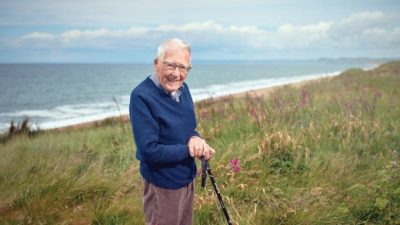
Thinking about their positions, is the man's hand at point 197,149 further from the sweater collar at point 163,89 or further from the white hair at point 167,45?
the white hair at point 167,45

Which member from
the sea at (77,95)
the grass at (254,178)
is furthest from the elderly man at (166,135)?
the sea at (77,95)

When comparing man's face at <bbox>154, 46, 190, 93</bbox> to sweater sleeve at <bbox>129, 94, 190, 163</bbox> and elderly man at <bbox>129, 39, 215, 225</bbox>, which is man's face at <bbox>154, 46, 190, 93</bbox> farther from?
sweater sleeve at <bbox>129, 94, 190, 163</bbox>

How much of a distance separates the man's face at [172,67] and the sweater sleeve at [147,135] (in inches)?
8.1

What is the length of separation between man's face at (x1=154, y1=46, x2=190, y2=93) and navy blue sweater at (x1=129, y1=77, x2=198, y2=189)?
0.07 m

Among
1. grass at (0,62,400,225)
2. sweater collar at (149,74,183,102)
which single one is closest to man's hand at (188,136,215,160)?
sweater collar at (149,74,183,102)

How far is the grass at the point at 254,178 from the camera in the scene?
12.3 ft

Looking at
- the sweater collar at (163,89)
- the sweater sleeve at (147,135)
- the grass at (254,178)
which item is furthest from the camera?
the grass at (254,178)

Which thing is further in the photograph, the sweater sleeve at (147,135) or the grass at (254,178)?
the grass at (254,178)

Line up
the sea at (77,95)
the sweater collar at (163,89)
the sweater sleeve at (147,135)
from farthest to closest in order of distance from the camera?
1. the sea at (77,95)
2. the sweater collar at (163,89)
3. the sweater sleeve at (147,135)

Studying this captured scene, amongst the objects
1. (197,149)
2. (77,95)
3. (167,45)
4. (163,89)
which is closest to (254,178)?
(197,149)

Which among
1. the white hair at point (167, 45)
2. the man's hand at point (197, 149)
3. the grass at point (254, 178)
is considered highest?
the white hair at point (167, 45)

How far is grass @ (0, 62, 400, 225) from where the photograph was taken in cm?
→ 375

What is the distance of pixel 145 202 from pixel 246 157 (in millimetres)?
2544

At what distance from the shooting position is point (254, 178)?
4.39 metres
